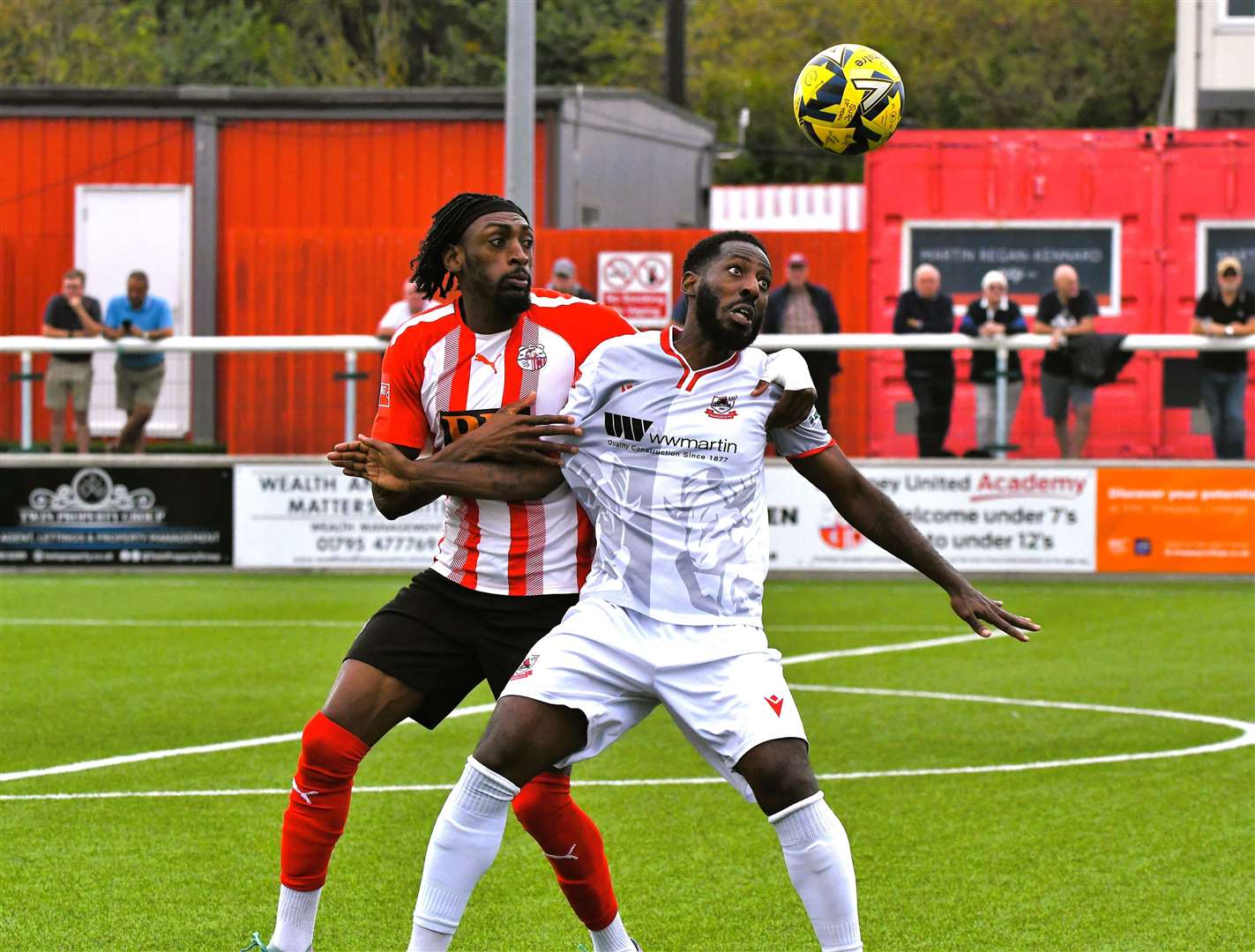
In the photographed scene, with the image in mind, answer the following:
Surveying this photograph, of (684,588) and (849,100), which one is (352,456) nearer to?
(684,588)

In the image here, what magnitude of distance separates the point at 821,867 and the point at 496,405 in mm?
1636

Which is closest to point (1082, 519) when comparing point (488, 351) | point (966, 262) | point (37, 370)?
point (966, 262)

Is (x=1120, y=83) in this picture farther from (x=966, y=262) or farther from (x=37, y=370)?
(x=37, y=370)

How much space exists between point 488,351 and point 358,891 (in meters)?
1.97

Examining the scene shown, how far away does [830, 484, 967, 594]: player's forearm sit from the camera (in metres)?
5.42

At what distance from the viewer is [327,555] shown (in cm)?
1686

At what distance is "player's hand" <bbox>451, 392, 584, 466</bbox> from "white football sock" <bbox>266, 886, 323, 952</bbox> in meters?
1.30

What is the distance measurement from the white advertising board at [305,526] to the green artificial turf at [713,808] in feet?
9.95

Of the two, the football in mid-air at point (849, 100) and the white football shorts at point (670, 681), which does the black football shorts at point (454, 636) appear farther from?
the football in mid-air at point (849, 100)

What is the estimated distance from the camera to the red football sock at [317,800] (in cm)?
565

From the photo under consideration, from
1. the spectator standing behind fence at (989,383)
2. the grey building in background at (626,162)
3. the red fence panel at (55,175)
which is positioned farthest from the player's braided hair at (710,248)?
the red fence panel at (55,175)

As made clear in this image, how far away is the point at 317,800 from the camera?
18.6 feet

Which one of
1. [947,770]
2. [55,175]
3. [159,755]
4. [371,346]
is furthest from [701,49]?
[947,770]

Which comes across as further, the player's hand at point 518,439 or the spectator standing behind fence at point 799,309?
the spectator standing behind fence at point 799,309
